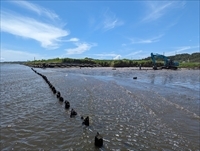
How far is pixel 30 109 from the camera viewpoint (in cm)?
1672

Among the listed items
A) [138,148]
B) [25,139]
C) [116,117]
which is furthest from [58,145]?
[116,117]

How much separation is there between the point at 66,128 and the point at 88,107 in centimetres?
581

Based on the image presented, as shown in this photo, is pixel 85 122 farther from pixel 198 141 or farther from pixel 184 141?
pixel 198 141

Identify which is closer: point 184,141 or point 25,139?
point 25,139

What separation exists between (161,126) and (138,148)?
4.28 m

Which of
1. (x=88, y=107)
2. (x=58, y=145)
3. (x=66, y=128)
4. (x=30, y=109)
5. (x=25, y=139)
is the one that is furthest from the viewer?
(x=88, y=107)

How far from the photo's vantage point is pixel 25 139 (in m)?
10.5

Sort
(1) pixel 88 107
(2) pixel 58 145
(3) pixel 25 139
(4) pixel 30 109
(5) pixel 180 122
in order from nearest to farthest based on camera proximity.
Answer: (2) pixel 58 145
(3) pixel 25 139
(5) pixel 180 122
(4) pixel 30 109
(1) pixel 88 107

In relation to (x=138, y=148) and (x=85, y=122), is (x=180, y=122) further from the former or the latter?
(x=85, y=122)

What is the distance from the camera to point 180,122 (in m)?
14.6

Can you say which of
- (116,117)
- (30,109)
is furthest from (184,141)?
(30,109)

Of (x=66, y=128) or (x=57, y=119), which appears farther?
(x=57, y=119)

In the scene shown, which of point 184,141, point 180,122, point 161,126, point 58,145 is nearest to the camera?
point 58,145

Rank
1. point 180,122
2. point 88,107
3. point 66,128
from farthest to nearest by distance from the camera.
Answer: point 88,107 → point 180,122 → point 66,128
